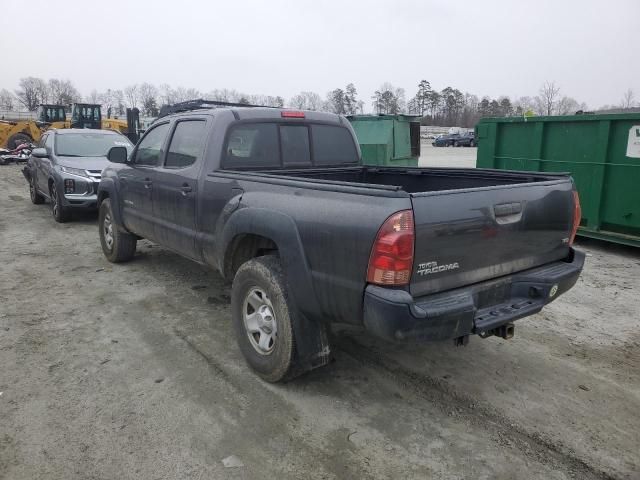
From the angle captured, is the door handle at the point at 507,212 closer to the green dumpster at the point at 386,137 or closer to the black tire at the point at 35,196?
the green dumpster at the point at 386,137

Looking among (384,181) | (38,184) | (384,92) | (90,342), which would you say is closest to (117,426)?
(90,342)

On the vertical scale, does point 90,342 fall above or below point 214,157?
below

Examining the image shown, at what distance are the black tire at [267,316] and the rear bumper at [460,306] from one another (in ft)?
2.41

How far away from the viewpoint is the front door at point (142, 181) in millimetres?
5383

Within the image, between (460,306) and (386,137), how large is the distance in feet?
36.5

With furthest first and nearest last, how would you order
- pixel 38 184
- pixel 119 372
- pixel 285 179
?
1. pixel 38 184
2. pixel 119 372
3. pixel 285 179

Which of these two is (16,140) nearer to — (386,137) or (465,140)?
(386,137)

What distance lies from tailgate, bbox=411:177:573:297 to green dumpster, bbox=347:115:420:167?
9828 millimetres

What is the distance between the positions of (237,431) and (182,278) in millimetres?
3410

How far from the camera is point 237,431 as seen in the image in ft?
10.2

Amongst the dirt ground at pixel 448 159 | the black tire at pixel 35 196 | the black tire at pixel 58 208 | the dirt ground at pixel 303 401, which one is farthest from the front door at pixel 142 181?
the dirt ground at pixel 448 159

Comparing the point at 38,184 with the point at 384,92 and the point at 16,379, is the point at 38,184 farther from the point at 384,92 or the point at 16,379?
the point at 384,92

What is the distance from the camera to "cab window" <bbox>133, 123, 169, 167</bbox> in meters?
5.33

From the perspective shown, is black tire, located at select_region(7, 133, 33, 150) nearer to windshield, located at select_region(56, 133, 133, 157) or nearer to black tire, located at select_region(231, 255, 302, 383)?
windshield, located at select_region(56, 133, 133, 157)
